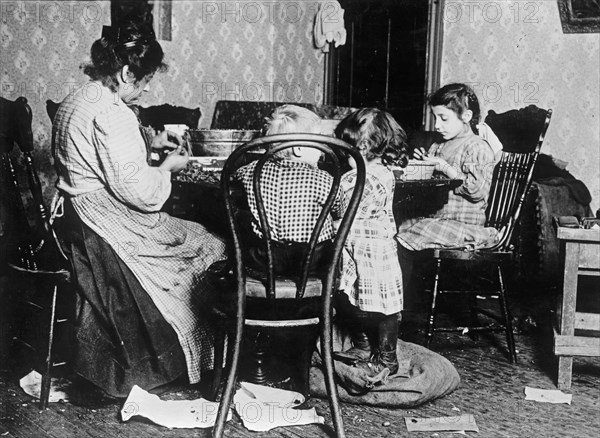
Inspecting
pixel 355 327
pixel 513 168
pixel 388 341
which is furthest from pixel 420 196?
pixel 388 341

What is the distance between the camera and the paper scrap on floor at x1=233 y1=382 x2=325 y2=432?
2312 millimetres

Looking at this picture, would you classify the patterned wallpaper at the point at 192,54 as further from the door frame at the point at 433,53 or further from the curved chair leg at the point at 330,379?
the curved chair leg at the point at 330,379

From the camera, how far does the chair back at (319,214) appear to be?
77.0 inches

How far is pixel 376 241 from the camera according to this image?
2.54 metres

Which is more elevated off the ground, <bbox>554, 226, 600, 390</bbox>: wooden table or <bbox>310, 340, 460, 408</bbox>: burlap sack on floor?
<bbox>554, 226, 600, 390</bbox>: wooden table

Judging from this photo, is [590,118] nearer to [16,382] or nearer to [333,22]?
[333,22]

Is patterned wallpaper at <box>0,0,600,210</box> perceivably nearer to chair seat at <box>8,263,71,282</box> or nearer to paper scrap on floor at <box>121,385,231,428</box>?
chair seat at <box>8,263,71,282</box>

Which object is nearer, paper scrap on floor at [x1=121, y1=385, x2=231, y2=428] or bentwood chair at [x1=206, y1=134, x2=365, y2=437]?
bentwood chair at [x1=206, y1=134, x2=365, y2=437]

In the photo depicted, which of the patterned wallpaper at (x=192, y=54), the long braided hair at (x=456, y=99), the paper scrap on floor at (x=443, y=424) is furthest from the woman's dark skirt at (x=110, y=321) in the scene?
the patterned wallpaper at (x=192, y=54)

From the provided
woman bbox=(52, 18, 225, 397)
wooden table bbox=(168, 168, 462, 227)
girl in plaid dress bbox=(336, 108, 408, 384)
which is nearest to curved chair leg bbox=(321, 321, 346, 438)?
girl in plaid dress bbox=(336, 108, 408, 384)

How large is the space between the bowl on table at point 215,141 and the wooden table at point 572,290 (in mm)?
1402

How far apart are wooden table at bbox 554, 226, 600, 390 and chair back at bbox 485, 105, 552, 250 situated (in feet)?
1.36

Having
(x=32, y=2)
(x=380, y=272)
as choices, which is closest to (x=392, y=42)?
(x=32, y=2)

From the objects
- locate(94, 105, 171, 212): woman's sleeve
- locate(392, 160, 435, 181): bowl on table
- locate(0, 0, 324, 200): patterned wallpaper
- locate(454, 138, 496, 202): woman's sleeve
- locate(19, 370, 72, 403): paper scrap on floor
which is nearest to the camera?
locate(94, 105, 171, 212): woman's sleeve
